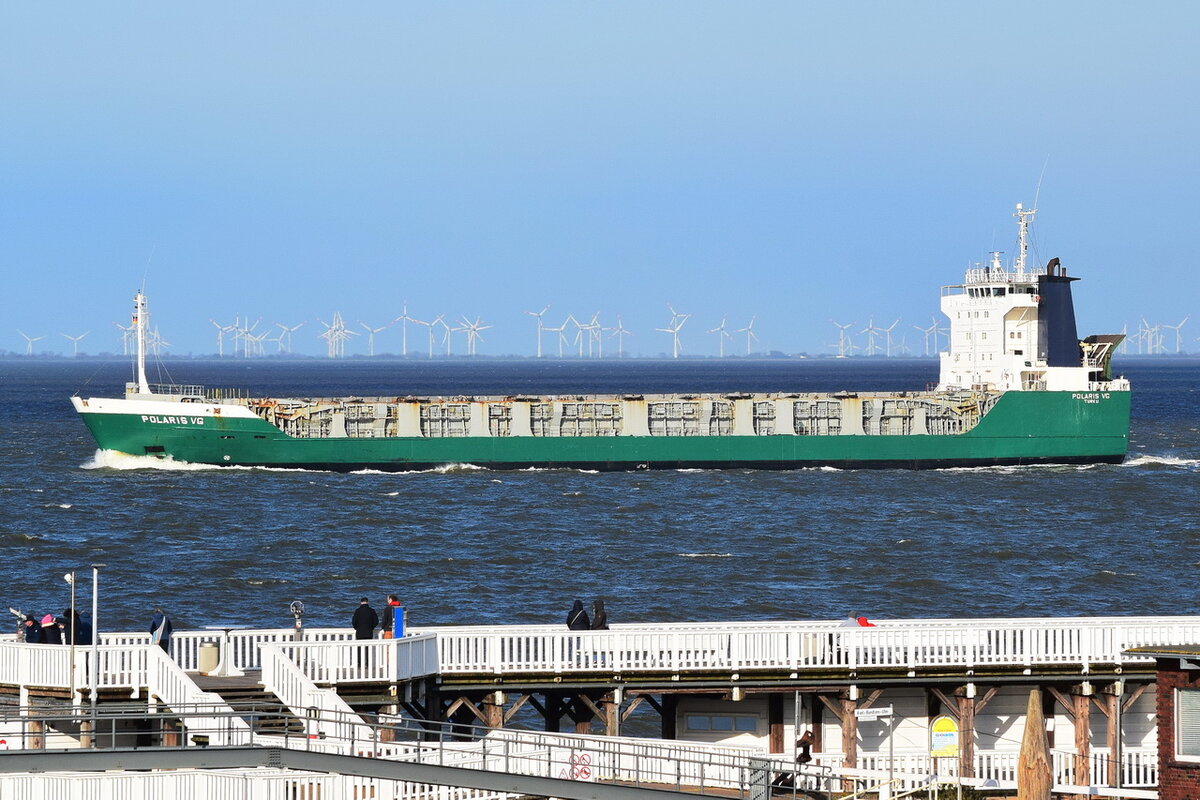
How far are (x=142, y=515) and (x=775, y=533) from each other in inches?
915

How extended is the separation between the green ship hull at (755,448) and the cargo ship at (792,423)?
67 mm

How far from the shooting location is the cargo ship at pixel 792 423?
289ft

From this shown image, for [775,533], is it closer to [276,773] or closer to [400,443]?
[400,443]

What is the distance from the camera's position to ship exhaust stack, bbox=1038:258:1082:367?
89062 mm

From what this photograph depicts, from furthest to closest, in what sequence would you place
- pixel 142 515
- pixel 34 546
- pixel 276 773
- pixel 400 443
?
pixel 400 443, pixel 142 515, pixel 34 546, pixel 276 773

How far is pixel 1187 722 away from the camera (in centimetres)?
1908

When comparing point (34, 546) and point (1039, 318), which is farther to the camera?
point (1039, 318)

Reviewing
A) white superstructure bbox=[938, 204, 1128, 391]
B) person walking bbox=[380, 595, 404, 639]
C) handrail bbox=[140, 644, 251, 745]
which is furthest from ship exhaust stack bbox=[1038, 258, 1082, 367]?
handrail bbox=[140, 644, 251, 745]

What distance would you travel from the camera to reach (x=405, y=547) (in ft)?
197

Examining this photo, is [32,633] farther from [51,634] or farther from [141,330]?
[141,330]

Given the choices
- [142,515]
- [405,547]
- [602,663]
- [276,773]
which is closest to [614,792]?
[276,773]

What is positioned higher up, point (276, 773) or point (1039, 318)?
point (1039, 318)

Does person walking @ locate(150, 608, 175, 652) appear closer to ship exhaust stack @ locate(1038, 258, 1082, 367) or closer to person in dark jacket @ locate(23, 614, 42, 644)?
person in dark jacket @ locate(23, 614, 42, 644)

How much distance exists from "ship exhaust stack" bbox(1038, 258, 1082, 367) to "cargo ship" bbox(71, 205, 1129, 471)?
0.07 metres
